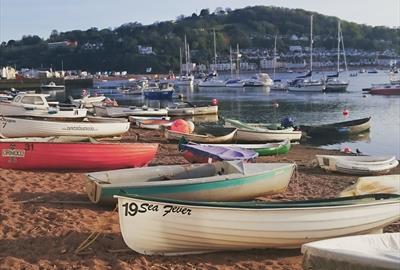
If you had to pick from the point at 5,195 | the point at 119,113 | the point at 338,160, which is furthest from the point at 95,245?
the point at 119,113

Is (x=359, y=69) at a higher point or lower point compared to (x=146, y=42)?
lower

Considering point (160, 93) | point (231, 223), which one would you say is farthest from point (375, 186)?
point (160, 93)

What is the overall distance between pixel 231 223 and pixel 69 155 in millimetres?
7162

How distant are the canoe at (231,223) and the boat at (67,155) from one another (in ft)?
21.1

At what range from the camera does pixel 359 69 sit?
188625 mm

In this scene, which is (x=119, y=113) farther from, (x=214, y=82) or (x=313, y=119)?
(x=214, y=82)

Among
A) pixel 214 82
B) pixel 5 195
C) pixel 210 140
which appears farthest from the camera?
pixel 214 82

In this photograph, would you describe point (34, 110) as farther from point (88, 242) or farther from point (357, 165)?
point (88, 242)

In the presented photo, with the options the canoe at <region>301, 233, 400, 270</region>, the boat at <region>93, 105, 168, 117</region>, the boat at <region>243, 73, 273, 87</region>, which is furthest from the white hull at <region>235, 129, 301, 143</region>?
the boat at <region>243, 73, 273, 87</region>

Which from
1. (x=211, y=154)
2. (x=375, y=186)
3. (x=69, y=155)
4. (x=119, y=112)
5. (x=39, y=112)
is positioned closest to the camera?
(x=375, y=186)

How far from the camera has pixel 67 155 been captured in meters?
14.1

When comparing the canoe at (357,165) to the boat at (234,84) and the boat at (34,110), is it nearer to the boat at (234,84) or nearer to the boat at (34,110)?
the boat at (34,110)

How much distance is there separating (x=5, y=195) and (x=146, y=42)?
18698 centimetres

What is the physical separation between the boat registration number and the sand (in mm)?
722
